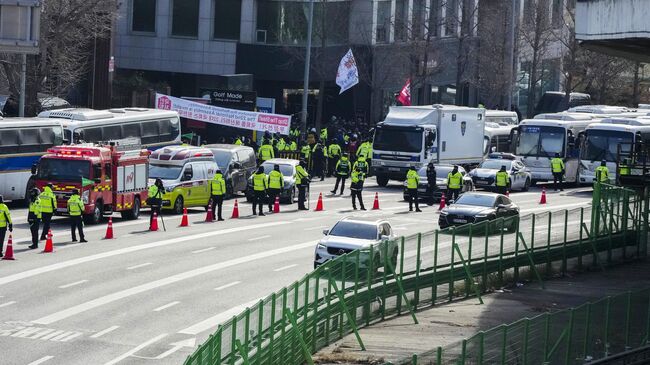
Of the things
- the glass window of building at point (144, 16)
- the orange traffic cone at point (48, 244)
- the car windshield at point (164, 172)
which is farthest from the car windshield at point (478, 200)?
the glass window of building at point (144, 16)

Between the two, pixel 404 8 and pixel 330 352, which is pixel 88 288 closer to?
pixel 330 352

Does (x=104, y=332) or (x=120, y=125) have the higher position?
(x=120, y=125)

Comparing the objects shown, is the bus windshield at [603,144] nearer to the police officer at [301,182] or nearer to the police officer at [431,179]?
the police officer at [431,179]

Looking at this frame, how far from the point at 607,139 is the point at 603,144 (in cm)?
31

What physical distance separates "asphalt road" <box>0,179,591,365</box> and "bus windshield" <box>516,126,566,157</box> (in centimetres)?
1515

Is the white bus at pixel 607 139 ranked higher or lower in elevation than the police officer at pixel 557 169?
higher

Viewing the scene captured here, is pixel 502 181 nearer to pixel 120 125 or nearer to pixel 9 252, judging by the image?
pixel 120 125

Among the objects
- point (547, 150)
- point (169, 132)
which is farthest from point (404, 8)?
point (169, 132)

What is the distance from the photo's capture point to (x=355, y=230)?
31.0 meters

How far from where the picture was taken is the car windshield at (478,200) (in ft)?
130

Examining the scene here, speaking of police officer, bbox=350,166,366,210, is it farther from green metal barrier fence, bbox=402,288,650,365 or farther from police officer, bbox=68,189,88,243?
green metal barrier fence, bbox=402,288,650,365

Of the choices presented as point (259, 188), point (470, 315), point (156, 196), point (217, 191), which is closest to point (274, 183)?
point (259, 188)

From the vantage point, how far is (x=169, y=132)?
5256 cm

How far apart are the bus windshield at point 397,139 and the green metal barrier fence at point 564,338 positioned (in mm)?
31491
